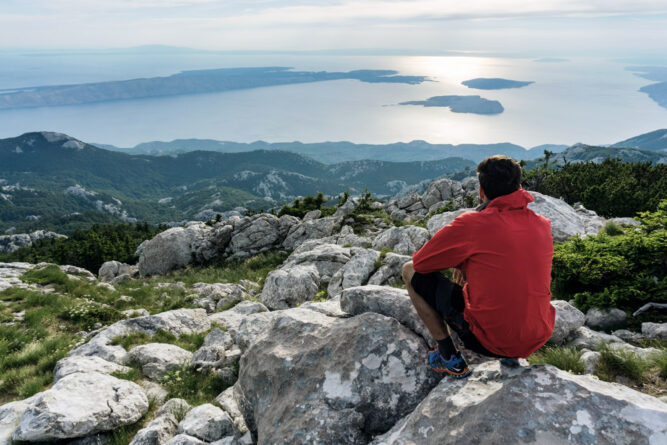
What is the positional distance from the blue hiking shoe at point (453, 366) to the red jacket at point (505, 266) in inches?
16.8

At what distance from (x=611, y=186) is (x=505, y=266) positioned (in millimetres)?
27970

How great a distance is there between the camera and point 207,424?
252 inches

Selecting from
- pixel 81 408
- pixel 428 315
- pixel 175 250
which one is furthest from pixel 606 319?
pixel 175 250

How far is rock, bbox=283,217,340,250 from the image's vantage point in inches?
1252

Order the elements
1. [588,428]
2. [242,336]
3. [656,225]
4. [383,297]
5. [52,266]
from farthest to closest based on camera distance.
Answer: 1. [52,266]
2. [656,225]
3. [242,336]
4. [383,297]
5. [588,428]

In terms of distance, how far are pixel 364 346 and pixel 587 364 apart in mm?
3857

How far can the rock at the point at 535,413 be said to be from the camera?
149 inches

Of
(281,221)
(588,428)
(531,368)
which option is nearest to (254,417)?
(531,368)

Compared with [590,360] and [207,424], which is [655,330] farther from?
[207,424]

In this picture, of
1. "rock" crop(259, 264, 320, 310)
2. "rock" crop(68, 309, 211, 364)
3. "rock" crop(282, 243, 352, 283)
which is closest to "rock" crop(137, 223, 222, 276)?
"rock" crop(282, 243, 352, 283)

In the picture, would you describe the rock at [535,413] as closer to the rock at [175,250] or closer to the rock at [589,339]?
the rock at [589,339]

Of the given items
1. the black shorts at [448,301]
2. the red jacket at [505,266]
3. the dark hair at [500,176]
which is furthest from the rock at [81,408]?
the dark hair at [500,176]

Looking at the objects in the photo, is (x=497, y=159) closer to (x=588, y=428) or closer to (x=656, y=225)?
(x=588, y=428)

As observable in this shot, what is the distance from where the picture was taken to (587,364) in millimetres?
5941
